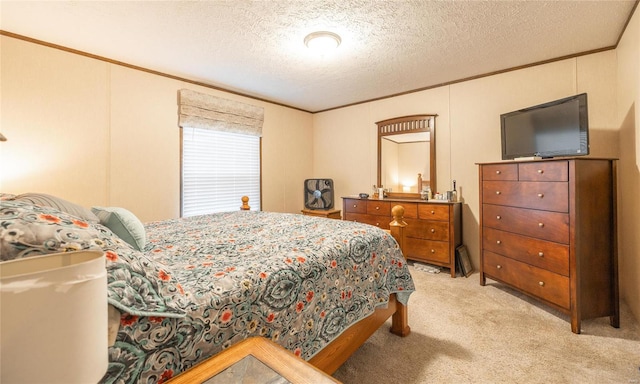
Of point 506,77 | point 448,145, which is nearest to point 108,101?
point 448,145

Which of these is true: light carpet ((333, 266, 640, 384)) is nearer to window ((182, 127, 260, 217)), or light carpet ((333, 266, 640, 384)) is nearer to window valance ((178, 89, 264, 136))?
window ((182, 127, 260, 217))

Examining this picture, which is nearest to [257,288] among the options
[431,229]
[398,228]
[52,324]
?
[52,324]

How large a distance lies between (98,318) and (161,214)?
3.13 meters

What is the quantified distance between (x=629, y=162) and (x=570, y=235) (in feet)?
3.15

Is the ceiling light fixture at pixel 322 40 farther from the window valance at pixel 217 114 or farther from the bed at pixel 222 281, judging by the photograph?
the window valance at pixel 217 114

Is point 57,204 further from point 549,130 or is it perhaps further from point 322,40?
point 549,130

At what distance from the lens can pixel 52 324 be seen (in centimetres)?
39

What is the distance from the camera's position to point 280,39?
240 cm

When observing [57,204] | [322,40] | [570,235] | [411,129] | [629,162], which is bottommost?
[570,235]

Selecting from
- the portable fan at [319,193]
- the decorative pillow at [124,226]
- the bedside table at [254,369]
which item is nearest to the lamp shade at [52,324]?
the bedside table at [254,369]

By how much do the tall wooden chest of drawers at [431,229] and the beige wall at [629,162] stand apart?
137 cm

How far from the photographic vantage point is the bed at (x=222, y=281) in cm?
69

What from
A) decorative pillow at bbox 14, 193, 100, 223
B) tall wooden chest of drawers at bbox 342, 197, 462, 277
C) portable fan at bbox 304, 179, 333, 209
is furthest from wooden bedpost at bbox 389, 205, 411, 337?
portable fan at bbox 304, 179, 333, 209

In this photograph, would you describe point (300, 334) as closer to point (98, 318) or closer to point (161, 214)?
point (98, 318)
